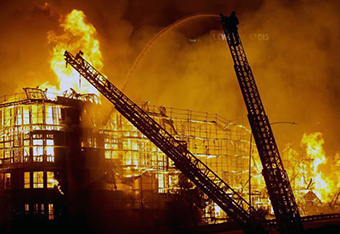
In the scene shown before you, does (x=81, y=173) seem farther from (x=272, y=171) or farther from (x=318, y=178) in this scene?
(x=318, y=178)

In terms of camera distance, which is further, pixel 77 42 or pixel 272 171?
pixel 77 42

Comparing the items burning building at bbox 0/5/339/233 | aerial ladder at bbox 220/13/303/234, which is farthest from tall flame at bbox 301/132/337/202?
aerial ladder at bbox 220/13/303/234

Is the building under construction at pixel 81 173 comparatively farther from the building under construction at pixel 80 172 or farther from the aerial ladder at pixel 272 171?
the aerial ladder at pixel 272 171

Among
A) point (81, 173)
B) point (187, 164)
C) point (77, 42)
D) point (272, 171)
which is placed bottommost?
point (272, 171)

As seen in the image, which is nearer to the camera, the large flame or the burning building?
the burning building

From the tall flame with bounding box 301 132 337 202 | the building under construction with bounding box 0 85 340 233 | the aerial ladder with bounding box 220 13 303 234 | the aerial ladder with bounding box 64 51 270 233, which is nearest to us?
the aerial ladder with bounding box 220 13 303 234

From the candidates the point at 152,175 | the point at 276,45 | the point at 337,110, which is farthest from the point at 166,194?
the point at 337,110

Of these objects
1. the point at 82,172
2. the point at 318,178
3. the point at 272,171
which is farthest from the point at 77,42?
the point at 318,178

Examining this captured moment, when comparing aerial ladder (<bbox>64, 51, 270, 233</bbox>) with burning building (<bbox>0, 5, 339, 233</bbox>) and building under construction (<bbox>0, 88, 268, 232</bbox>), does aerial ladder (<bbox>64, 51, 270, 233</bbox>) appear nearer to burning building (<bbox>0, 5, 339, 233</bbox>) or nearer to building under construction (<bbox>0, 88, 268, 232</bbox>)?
burning building (<bbox>0, 5, 339, 233</bbox>)

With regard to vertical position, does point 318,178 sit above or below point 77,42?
below

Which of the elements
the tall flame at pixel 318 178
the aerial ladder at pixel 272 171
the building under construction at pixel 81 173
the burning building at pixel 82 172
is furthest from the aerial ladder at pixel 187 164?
the tall flame at pixel 318 178

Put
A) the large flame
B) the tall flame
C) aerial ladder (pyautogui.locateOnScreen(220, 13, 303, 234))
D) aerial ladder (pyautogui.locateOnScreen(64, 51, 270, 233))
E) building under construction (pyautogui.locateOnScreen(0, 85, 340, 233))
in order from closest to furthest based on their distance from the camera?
aerial ladder (pyautogui.locateOnScreen(220, 13, 303, 234)), aerial ladder (pyautogui.locateOnScreen(64, 51, 270, 233)), building under construction (pyautogui.locateOnScreen(0, 85, 340, 233)), the large flame, the tall flame

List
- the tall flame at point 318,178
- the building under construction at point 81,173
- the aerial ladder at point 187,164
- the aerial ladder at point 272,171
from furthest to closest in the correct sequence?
the tall flame at point 318,178 < the building under construction at point 81,173 < the aerial ladder at point 187,164 < the aerial ladder at point 272,171

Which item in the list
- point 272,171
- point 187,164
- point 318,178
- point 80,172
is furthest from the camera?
point 318,178
